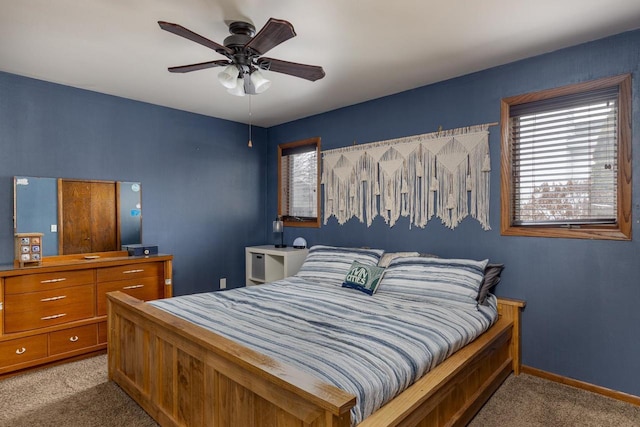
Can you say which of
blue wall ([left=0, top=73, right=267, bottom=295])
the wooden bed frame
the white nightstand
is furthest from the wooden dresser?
the white nightstand

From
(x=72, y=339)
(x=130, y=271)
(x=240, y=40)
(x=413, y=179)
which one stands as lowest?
(x=72, y=339)

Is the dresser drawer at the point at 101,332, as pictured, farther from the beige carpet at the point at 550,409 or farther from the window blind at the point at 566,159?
the window blind at the point at 566,159

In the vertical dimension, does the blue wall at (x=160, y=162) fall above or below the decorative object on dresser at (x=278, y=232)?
above

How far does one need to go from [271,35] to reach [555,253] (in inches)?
98.8

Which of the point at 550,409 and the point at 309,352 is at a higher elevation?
the point at 309,352

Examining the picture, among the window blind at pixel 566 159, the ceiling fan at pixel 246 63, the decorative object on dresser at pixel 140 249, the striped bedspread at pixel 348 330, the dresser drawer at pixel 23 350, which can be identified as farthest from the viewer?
the decorative object on dresser at pixel 140 249

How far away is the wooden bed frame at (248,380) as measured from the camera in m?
1.31

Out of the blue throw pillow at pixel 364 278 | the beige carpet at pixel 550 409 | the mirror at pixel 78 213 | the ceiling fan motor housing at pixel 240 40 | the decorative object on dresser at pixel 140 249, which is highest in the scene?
the ceiling fan motor housing at pixel 240 40

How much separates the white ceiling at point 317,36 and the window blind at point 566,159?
0.46 metres

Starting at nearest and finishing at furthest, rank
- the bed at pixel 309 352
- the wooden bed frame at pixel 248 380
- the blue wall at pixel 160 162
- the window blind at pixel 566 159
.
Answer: the wooden bed frame at pixel 248 380, the bed at pixel 309 352, the window blind at pixel 566 159, the blue wall at pixel 160 162

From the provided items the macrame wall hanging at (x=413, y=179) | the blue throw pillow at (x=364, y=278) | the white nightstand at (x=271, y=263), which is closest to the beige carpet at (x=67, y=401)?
the blue throw pillow at (x=364, y=278)

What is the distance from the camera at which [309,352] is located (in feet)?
5.61

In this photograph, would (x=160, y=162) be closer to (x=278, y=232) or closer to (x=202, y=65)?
(x=278, y=232)

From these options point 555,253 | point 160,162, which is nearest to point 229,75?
point 160,162
